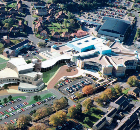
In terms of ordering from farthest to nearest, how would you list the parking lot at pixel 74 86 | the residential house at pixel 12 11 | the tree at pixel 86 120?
the residential house at pixel 12 11 < the parking lot at pixel 74 86 < the tree at pixel 86 120

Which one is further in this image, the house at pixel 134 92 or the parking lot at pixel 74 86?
the parking lot at pixel 74 86

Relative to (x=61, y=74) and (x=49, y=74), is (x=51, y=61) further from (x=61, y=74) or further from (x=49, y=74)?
(x=61, y=74)

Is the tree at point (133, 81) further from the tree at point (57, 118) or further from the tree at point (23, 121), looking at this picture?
the tree at point (23, 121)

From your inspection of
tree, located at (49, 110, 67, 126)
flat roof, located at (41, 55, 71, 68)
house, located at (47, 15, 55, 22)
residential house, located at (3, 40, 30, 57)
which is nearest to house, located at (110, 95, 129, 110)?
tree, located at (49, 110, 67, 126)

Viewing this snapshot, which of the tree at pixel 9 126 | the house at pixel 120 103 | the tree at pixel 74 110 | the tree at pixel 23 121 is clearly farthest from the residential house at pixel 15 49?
the house at pixel 120 103

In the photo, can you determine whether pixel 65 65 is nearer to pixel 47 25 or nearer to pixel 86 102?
pixel 86 102

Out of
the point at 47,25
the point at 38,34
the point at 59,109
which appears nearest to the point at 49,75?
the point at 59,109

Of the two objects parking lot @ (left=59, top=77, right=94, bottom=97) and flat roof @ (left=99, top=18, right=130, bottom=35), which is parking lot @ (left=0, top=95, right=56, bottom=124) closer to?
parking lot @ (left=59, top=77, right=94, bottom=97)
